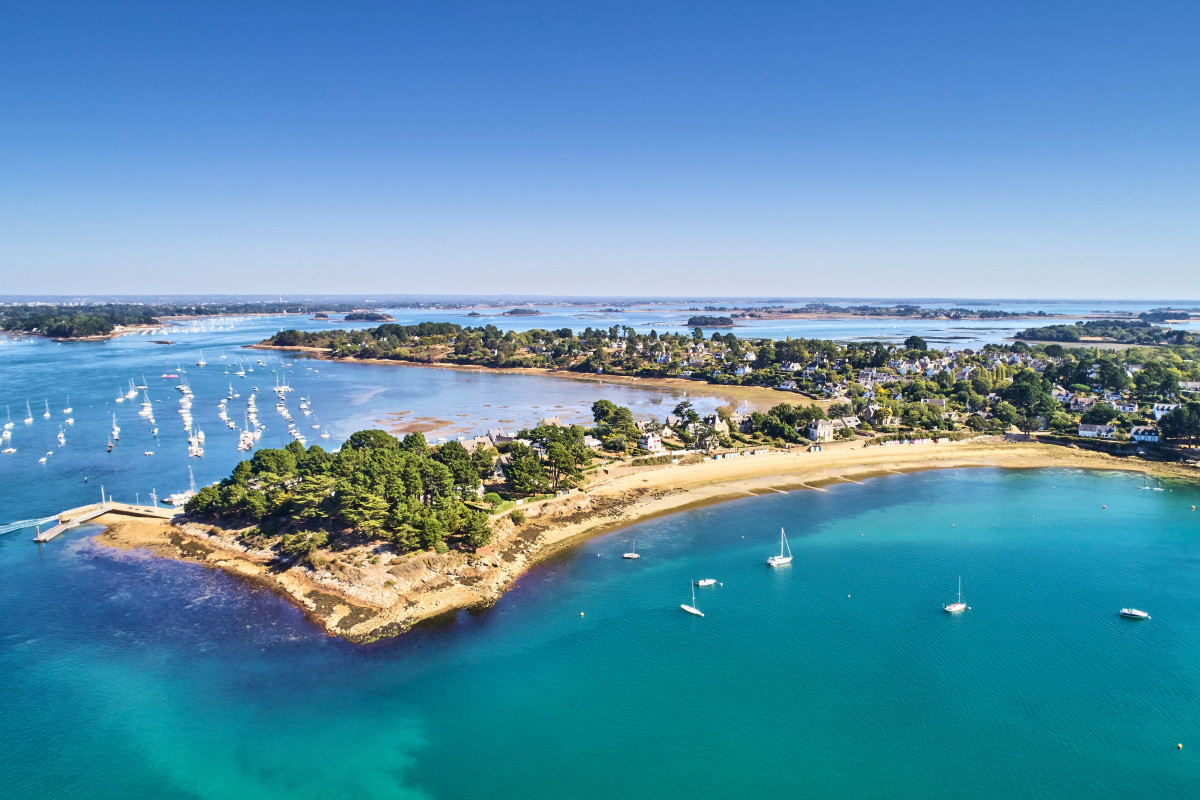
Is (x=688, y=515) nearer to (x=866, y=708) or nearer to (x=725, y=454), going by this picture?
(x=725, y=454)

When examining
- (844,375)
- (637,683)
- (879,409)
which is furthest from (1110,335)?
(637,683)

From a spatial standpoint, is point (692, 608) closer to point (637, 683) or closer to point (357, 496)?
point (637, 683)

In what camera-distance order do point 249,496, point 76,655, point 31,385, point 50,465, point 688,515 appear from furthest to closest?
point 31,385 → point 50,465 → point 688,515 → point 249,496 → point 76,655

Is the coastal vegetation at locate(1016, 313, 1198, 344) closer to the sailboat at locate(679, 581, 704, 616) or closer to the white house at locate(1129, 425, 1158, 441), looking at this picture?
the white house at locate(1129, 425, 1158, 441)

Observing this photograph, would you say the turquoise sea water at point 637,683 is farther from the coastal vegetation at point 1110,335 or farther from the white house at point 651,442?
the coastal vegetation at point 1110,335

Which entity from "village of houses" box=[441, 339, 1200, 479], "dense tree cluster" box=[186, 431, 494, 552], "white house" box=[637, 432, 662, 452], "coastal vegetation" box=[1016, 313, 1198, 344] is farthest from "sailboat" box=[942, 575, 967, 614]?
"coastal vegetation" box=[1016, 313, 1198, 344]

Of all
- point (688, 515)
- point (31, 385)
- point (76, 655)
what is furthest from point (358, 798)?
point (31, 385)
